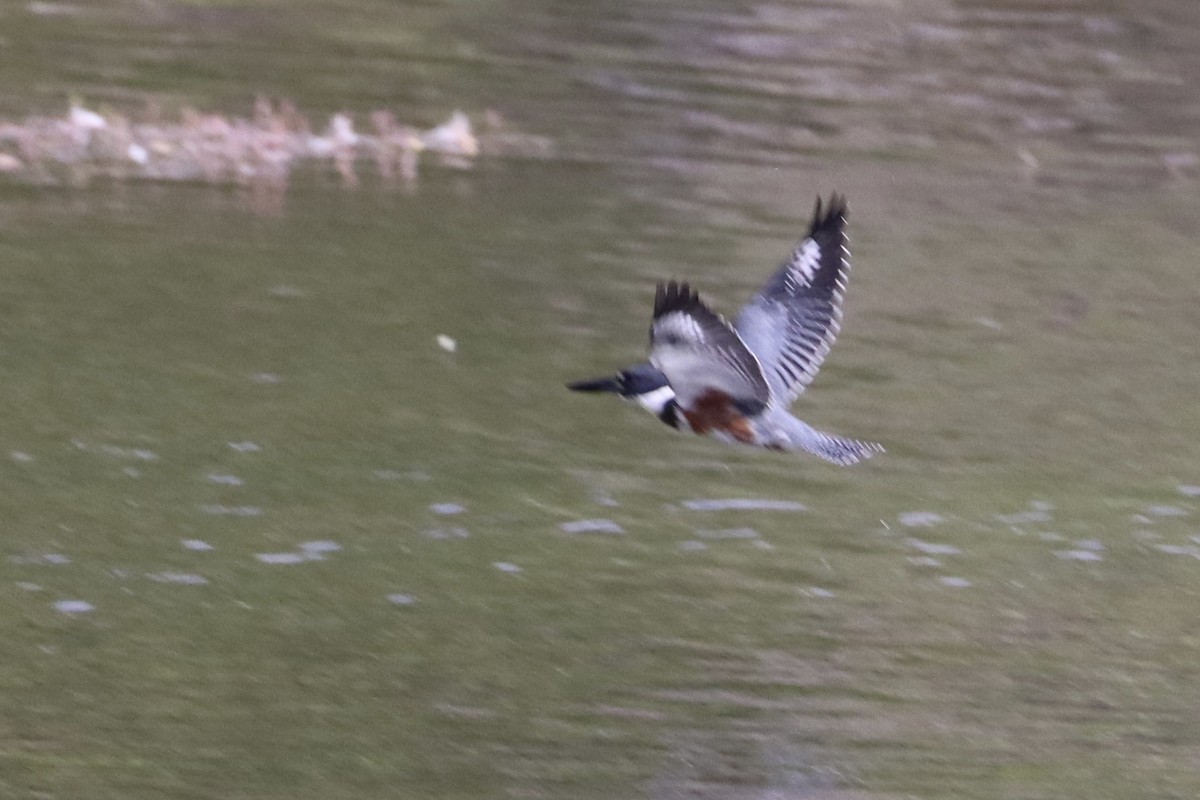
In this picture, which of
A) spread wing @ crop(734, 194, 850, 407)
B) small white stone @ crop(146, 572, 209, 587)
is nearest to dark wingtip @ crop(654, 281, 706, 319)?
spread wing @ crop(734, 194, 850, 407)

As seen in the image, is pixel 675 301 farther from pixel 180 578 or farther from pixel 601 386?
pixel 180 578

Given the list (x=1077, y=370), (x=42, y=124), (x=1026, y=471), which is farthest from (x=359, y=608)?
(x=42, y=124)

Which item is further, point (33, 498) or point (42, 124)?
point (42, 124)

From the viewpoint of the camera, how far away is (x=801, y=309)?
5977mm

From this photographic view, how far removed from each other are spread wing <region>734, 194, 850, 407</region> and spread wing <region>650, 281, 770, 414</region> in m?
0.34

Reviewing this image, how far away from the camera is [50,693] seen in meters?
5.72

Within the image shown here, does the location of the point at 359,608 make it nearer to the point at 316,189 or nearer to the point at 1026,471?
the point at 1026,471

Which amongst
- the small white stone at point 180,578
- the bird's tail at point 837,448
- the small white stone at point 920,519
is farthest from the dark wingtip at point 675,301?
the small white stone at point 920,519

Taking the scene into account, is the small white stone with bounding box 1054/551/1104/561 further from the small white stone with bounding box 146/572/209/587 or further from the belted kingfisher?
the small white stone with bounding box 146/572/209/587

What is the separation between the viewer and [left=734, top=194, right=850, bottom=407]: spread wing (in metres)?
5.94

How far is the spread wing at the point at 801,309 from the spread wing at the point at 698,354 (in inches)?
13.2

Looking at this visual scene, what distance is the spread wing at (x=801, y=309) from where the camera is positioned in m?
5.94

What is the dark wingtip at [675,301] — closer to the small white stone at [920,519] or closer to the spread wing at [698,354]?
the spread wing at [698,354]

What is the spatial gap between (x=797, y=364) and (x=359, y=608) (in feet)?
5.17
